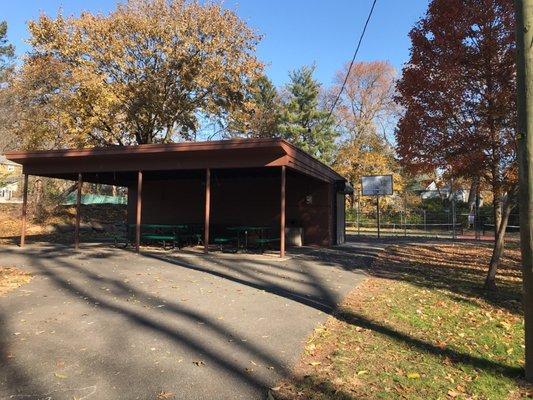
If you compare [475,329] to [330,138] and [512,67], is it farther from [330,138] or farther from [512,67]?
[330,138]

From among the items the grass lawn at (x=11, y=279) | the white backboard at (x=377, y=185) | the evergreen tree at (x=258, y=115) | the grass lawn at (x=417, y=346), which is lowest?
the grass lawn at (x=417, y=346)

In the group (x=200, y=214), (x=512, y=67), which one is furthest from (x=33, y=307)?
(x=200, y=214)

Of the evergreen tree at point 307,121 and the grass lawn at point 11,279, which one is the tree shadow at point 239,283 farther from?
the evergreen tree at point 307,121

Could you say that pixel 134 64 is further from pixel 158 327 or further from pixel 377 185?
pixel 158 327

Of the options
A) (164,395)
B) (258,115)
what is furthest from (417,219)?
(164,395)

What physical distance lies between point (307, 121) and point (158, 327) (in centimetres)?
3999

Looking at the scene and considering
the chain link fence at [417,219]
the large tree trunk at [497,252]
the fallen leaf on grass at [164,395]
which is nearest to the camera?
the fallen leaf on grass at [164,395]

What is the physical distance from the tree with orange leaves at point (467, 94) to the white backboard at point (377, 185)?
640 inches

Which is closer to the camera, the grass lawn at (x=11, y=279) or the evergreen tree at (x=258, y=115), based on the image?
the grass lawn at (x=11, y=279)

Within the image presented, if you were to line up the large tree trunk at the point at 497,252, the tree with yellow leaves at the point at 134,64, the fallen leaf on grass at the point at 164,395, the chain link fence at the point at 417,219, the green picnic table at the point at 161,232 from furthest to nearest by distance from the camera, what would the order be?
1. the chain link fence at the point at 417,219
2. the tree with yellow leaves at the point at 134,64
3. the green picnic table at the point at 161,232
4. the large tree trunk at the point at 497,252
5. the fallen leaf on grass at the point at 164,395

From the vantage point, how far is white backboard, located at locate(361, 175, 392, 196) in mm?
28328

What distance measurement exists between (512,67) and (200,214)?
493 inches

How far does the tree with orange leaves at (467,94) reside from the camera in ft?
33.6

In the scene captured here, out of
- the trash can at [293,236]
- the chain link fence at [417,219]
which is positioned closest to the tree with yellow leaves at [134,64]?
the trash can at [293,236]
